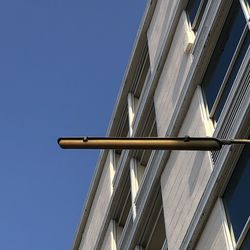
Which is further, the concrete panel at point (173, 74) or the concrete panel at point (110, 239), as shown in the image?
the concrete panel at point (110, 239)

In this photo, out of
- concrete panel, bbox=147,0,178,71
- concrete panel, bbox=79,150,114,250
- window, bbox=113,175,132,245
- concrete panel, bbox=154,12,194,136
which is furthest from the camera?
concrete panel, bbox=79,150,114,250

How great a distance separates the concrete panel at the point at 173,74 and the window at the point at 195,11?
125 mm

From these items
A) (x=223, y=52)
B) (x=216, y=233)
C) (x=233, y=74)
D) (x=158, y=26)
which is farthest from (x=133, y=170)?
(x=216, y=233)

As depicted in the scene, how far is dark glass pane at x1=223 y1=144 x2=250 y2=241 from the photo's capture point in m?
10.3

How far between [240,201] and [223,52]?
315 cm

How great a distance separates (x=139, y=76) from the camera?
776 inches

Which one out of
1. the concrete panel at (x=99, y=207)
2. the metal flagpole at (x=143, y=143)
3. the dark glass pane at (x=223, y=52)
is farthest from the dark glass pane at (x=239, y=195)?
the concrete panel at (x=99, y=207)

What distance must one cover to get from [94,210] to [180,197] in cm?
831

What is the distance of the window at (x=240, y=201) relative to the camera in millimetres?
10047

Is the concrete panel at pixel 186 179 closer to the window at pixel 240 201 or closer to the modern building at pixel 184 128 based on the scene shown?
the modern building at pixel 184 128

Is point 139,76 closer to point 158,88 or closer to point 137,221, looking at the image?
point 158,88

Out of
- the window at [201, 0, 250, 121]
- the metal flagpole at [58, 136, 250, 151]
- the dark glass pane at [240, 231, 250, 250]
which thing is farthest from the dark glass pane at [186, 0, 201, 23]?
the metal flagpole at [58, 136, 250, 151]

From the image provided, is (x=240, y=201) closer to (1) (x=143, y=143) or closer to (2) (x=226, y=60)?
(2) (x=226, y=60)

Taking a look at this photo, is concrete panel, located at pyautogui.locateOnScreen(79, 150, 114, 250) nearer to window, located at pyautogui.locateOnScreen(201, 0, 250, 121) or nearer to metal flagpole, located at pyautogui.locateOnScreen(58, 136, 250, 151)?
window, located at pyautogui.locateOnScreen(201, 0, 250, 121)
